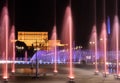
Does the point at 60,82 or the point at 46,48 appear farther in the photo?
the point at 46,48

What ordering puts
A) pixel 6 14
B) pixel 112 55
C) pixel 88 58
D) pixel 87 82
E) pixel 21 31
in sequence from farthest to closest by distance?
1. pixel 21 31
2. pixel 88 58
3. pixel 112 55
4. pixel 6 14
5. pixel 87 82

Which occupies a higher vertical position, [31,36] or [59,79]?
[31,36]

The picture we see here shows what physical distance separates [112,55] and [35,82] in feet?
125

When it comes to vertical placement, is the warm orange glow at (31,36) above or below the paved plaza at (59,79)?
above

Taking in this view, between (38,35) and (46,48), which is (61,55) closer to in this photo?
(46,48)

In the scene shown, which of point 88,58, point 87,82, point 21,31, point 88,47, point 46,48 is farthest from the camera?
point 21,31

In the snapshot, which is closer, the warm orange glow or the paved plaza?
the paved plaza

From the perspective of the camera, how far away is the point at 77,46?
88.5m

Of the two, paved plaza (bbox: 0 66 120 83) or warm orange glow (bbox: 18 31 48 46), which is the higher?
warm orange glow (bbox: 18 31 48 46)

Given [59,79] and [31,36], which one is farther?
[31,36]

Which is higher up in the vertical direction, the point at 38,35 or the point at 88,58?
the point at 38,35

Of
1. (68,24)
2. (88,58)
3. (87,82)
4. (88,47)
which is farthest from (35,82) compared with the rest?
(88,47)

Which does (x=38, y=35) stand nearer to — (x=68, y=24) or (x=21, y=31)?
(x=21, y=31)

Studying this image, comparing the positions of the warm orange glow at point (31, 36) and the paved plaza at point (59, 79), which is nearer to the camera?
the paved plaza at point (59, 79)
